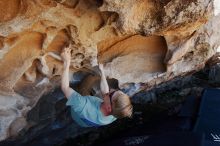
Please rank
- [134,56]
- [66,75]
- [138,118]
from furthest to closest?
[138,118]
[134,56]
[66,75]

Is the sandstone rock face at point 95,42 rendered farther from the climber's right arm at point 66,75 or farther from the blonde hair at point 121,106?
the blonde hair at point 121,106

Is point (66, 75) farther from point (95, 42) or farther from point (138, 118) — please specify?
point (138, 118)

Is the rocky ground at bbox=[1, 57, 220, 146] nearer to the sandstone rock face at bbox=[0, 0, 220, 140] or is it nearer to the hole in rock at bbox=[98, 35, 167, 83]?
the sandstone rock face at bbox=[0, 0, 220, 140]

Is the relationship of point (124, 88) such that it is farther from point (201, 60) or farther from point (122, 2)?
point (122, 2)

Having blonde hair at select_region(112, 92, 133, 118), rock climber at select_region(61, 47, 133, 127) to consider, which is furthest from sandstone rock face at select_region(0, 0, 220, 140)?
blonde hair at select_region(112, 92, 133, 118)

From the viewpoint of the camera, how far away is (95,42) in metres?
2.24

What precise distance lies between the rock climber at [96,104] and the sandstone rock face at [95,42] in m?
0.14

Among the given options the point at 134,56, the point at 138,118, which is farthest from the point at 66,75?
the point at 138,118

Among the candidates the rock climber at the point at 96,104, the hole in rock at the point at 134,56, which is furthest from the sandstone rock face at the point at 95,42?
the rock climber at the point at 96,104

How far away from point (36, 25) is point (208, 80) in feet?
5.97

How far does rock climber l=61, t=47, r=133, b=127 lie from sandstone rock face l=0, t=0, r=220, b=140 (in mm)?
136

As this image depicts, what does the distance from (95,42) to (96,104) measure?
1.09 feet

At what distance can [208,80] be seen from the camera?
3.41 metres

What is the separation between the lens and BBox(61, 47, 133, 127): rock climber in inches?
81.7
